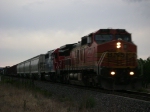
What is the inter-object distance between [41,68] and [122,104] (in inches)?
1078

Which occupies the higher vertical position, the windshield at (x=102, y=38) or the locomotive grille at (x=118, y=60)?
the windshield at (x=102, y=38)

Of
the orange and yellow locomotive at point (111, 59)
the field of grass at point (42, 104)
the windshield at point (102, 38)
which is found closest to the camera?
the field of grass at point (42, 104)

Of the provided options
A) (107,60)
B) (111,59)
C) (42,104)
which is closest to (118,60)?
(111,59)

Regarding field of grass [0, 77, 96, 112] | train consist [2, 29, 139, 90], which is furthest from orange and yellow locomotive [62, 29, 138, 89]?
field of grass [0, 77, 96, 112]

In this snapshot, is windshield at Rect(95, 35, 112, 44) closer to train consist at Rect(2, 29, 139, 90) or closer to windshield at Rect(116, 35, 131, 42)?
train consist at Rect(2, 29, 139, 90)

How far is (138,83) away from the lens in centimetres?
1636

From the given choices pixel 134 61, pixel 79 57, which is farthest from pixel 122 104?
pixel 79 57

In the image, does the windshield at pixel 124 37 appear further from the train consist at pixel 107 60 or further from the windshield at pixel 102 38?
the windshield at pixel 102 38

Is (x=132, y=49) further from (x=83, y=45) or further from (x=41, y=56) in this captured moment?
(x=41, y=56)

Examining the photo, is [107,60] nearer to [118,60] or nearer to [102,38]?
[118,60]

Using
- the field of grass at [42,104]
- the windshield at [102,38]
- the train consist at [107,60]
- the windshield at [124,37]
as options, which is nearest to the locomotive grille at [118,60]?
the train consist at [107,60]

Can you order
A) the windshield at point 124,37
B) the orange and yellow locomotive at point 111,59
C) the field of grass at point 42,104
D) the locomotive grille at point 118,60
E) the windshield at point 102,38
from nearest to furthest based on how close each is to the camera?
1. the field of grass at point 42,104
2. the orange and yellow locomotive at point 111,59
3. the locomotive grille at point 118,60
4. the windshield at point 102,38
5. the windshield at point 124,37

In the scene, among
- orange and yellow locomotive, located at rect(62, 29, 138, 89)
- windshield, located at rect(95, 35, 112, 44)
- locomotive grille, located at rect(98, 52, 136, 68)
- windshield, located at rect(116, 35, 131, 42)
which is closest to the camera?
orange and yellow locomotive, located at rect(62, 29, 138, 89)

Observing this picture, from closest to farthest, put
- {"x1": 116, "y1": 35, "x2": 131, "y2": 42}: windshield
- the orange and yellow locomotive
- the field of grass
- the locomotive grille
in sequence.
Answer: the field of grass, the orange and yellow locomotive, the locomotive grille, {"x1": 116, "y1": 35, "x2": 131, "y2": 42}: windshield
